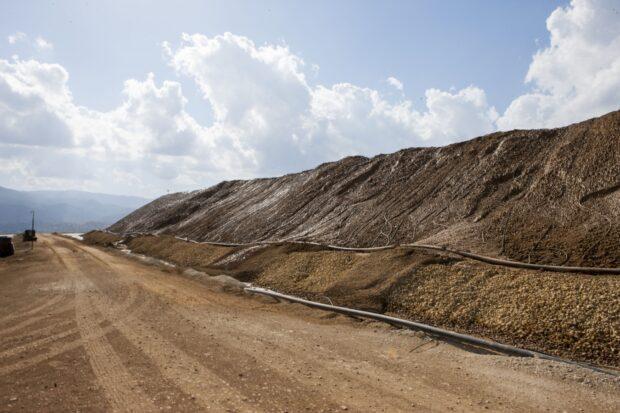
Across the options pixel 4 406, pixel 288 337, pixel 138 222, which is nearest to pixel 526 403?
pixel 288 337

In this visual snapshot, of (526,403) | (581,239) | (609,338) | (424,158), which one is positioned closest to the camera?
(526,403)

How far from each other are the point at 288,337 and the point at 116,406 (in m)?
4.67

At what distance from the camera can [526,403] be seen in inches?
265

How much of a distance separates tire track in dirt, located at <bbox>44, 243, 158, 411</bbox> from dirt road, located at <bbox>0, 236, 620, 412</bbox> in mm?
25

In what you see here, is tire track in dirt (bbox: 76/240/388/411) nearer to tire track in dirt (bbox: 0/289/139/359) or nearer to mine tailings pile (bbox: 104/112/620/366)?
tire track in dirt (bbox: 0/289/139/359)

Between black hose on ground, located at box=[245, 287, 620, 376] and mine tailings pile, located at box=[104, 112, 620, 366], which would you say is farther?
mine tailings pile, located at box=[104, 112, 620, 366]

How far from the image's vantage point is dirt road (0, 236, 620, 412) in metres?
6.57

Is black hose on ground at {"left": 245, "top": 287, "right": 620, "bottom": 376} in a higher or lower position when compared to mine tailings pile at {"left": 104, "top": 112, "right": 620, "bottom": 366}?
lower

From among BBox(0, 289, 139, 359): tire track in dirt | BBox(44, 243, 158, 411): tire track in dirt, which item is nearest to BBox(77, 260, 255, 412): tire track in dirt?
BBox(44, 243, 158, 411): tire track in dirt

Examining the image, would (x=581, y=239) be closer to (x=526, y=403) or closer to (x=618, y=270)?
(x=618, y=270)

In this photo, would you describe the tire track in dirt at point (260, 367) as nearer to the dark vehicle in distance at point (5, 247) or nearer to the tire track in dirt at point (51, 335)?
the tire track in dirt at point (51, 335)

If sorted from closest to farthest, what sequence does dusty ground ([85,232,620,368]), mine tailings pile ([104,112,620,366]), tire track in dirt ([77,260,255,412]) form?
tire track in dirt ([77,260,255,412])
dusty ground ([85,232,620,368])
mine tailings pile ([104,112,620,366])

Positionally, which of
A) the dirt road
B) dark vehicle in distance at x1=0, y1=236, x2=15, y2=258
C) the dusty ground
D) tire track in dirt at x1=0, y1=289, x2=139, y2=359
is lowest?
the dirt road

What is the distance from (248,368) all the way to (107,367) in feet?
8.75
